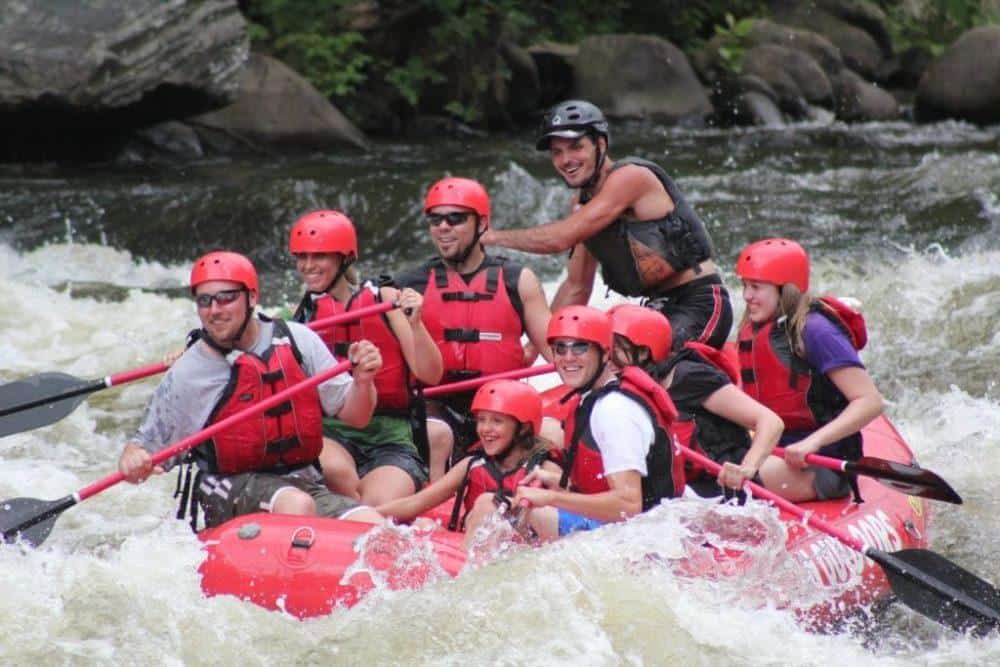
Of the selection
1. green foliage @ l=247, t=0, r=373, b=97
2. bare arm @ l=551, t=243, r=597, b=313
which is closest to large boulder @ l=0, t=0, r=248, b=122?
green foliage @ l=247, t=0, r=373, b=97

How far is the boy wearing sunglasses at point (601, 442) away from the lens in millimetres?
4617

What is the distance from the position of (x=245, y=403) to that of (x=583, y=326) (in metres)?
1.23

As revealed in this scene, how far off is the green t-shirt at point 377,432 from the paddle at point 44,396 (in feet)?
1.28

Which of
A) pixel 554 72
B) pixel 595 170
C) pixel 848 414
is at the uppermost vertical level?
pixel 595 170

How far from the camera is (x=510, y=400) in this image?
4844mm

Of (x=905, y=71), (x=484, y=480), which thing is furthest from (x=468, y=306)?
(x=905, y=71)

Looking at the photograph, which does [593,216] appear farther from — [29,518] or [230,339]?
[29,518]

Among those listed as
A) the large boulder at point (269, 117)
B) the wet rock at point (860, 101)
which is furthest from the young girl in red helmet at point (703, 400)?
the wet rock at point (860, 101)

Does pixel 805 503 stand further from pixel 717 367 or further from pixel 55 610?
pixel 55 610

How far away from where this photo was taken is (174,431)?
5250 millimetres

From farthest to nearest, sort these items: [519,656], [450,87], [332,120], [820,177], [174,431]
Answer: [450,87] → [332,120] → [820,177] → [174,431] → [519,656]

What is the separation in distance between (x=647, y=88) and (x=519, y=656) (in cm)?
1294

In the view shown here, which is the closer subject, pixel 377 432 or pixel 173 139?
pixel 377 432

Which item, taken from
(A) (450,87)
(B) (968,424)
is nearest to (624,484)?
(B) (968,424)
